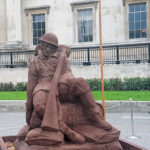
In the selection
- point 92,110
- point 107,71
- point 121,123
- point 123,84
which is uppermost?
point 107,71

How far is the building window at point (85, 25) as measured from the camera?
23.0 meters

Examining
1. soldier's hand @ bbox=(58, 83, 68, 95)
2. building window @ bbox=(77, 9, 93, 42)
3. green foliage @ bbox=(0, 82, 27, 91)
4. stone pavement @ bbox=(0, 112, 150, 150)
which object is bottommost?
stone pavement @ bbox=(0, 112, 150, 150)

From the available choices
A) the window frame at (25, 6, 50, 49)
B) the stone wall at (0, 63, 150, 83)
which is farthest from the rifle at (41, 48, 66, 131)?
the window frame at (25, 6, 50, 49)

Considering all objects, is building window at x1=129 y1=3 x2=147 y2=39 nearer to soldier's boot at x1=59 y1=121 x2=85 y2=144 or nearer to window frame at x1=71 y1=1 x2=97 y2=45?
window frame at x1=71 y1=1 x2=97 y2=45

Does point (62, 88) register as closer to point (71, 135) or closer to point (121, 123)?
point (71, 135)

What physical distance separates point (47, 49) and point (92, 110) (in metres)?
1.30

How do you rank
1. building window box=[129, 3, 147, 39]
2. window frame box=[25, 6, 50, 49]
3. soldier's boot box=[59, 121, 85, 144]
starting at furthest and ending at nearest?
1. window frame box=[25, 6, 50, 49]
2. building window box=[129, 3, 147, 39]
3. soldier's boot box=[59, 121, 85, 144]

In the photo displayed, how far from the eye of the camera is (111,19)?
2158cm

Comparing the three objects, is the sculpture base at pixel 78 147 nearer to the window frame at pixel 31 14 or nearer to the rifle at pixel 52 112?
the rifle at pixel 52 112

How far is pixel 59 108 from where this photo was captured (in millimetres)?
4387

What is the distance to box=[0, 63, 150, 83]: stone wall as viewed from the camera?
15141 mm

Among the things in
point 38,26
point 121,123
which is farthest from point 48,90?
point 38,26

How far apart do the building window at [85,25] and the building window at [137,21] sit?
3.36 m

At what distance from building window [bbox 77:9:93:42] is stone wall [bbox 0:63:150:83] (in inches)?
295
